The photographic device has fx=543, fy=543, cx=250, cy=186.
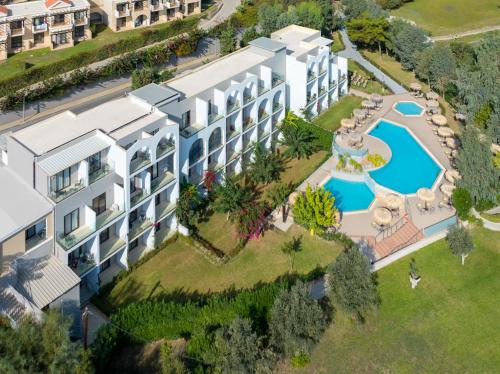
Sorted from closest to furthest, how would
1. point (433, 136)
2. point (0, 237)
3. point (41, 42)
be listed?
point (0, 237)
point (433, 136)
point (41, 42)

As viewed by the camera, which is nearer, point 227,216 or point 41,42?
point 227,216

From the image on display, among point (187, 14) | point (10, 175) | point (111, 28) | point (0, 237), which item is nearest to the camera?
point (0, 237)

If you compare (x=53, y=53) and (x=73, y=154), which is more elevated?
(x=73, y=154)

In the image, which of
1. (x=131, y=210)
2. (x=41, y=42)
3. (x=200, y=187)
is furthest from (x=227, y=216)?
(x=41, y=42)

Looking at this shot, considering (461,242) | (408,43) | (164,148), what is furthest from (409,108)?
(164,148)

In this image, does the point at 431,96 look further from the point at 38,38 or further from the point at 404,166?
the point at 38,38

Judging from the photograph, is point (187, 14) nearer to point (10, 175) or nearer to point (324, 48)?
point (324, 48)

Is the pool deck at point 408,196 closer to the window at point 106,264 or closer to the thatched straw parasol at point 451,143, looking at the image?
the thatched straw parasol at point 451,143

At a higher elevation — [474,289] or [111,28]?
[111,28]
